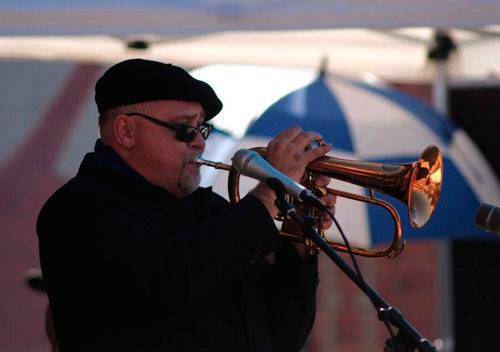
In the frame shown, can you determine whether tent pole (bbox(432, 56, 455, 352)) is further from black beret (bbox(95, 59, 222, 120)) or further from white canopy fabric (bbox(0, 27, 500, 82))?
black beret (bbox(95, 59, 222, 120))

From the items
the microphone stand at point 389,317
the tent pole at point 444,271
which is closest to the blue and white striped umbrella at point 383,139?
the tent pole at point 444,271

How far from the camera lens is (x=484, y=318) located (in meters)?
7.02

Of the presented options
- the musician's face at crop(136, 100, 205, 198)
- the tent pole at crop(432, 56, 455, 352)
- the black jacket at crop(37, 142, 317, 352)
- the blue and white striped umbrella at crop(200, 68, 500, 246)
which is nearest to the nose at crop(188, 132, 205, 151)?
the musician's face at crop(136, 100, 205, 198)

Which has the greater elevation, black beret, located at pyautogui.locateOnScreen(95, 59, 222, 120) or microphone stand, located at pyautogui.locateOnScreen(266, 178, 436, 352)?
black beret, located at pyautogui.locateOnScreen(95, 59, 222, 120)

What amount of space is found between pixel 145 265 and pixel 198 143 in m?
0.42

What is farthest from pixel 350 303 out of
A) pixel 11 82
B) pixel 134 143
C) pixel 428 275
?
pixel 134 143

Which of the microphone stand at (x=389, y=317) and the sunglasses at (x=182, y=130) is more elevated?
the sunglasses at (x=182, y=130)

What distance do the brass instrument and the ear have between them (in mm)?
195

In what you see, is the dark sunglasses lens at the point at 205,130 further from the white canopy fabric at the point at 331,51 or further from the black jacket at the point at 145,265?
the white canopy fabric at the point at 331,51

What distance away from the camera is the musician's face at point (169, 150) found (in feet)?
10.5

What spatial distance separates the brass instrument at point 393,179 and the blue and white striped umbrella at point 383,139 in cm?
211

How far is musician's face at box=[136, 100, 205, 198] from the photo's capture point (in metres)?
3.19

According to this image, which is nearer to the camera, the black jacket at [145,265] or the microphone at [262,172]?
the microphone at [262,172]

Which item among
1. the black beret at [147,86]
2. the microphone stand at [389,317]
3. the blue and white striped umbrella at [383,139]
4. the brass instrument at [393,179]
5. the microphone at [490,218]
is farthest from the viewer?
the blue and white striped umbrella at [383,139]
